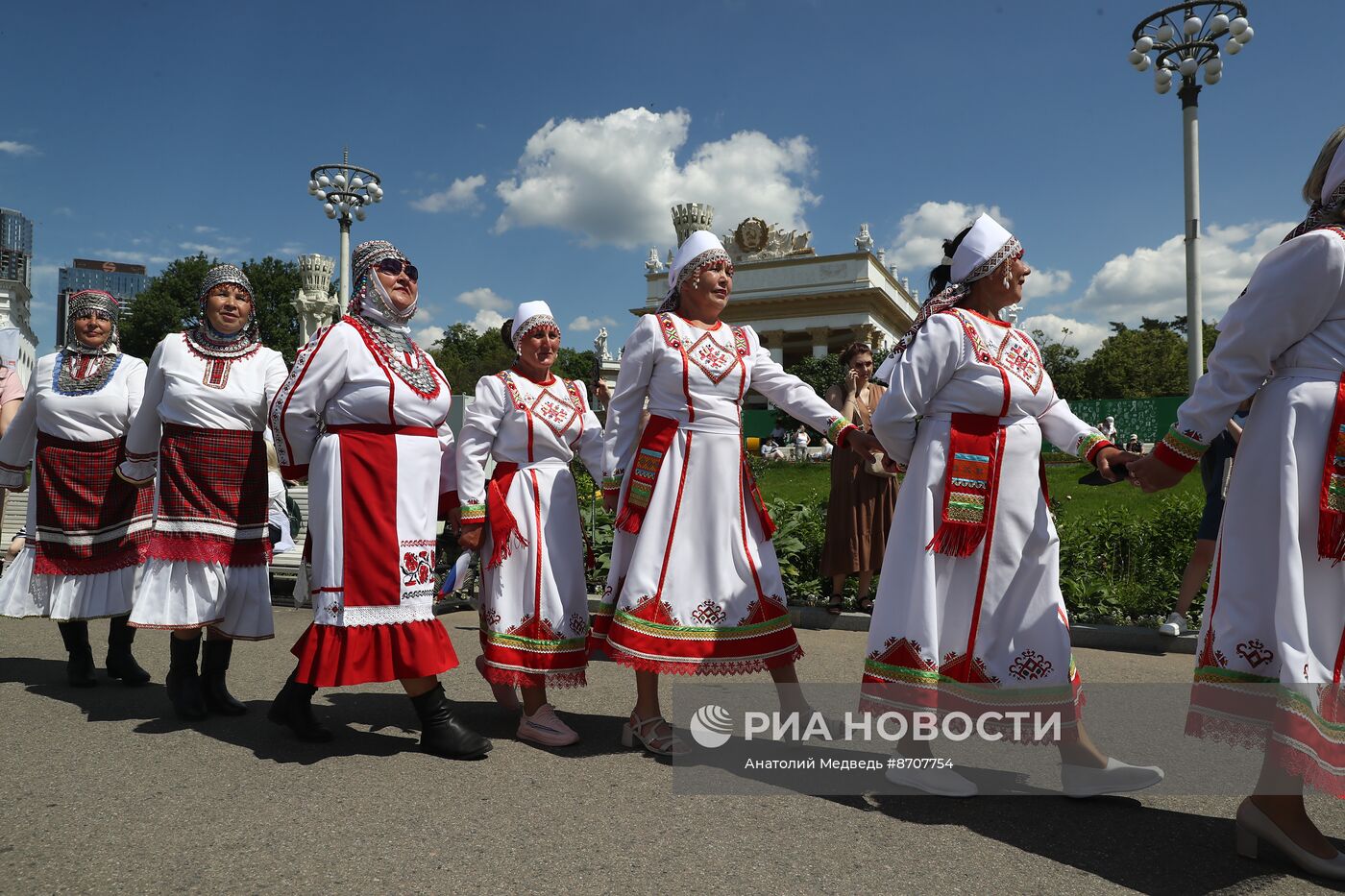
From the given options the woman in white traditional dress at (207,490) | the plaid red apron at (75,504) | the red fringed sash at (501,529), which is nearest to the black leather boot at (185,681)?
the woman in white traditional dress at (207,490)

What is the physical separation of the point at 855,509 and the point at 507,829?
476 centimetres

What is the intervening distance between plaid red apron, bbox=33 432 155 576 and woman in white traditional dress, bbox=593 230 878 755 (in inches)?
130

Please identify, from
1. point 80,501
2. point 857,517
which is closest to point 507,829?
point 80,501

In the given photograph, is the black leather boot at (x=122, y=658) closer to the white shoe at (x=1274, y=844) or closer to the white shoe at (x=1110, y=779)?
the white shoe at (x=1110, y=779)

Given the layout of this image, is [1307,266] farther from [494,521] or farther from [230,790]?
[230,790]

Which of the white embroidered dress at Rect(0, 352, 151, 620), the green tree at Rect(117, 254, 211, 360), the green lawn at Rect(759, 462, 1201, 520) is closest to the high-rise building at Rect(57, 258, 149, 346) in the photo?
the green tree at Rect(117, 254, 211, 360)

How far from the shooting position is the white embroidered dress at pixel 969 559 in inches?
130

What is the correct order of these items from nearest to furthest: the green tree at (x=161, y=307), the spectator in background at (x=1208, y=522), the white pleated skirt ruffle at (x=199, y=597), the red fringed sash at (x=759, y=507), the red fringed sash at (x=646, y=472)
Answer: the red fringed sash at (x=646, y=472)
the red fringed sash at (x=759, y=507)
the white pleated skirt ruffle at (x=199, y=597)
the spectator in background at (x=1208, y=522)
the green tree at (x=161, y=307)

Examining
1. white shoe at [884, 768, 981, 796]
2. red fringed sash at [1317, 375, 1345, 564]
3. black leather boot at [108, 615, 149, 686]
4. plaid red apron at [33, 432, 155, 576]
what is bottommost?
black leather boot at [108, 615, 149, 686]

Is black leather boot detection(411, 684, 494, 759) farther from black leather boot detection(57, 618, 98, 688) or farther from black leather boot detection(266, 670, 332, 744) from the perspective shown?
black leather boot detection(57, 618, 98, 688)

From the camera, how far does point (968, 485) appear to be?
132 inches

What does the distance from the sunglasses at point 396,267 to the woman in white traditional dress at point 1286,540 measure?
325 cm

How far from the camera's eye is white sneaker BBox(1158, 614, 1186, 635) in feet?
20.6

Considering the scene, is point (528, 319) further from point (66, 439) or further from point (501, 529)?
point (66, 439)
